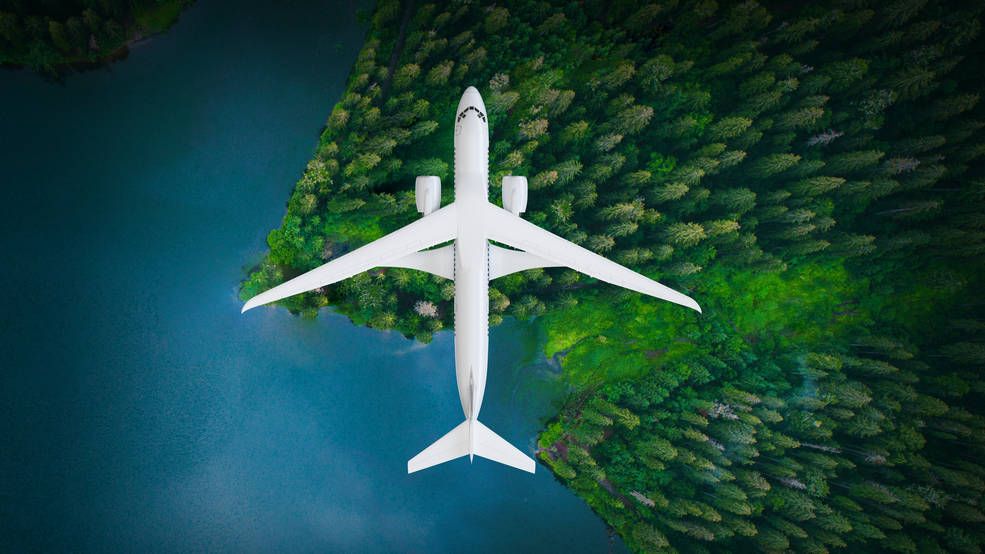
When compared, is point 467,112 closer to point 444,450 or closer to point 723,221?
point 723,221

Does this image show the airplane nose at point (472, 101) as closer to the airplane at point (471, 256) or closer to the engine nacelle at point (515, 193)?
the airplane at point (471, 256)

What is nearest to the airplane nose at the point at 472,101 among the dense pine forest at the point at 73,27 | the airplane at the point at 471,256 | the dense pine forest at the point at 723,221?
the airplane at the point at 471,256

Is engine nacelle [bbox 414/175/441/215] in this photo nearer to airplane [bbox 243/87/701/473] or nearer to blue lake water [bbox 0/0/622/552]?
airplane [bbox 243/87/701/473]

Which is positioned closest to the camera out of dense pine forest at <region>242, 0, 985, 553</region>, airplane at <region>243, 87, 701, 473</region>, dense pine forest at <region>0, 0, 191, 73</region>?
airplane at <region>243, 87, 701, 473</region>

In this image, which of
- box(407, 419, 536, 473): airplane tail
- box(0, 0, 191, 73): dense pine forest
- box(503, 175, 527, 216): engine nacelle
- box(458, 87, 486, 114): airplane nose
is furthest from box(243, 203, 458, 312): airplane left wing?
box(0, 0, 191, 73): dense pine forest

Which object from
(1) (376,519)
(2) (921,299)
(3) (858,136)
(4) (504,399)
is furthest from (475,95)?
(2) (921,299)

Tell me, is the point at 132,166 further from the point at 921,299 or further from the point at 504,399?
the point at 921,299
